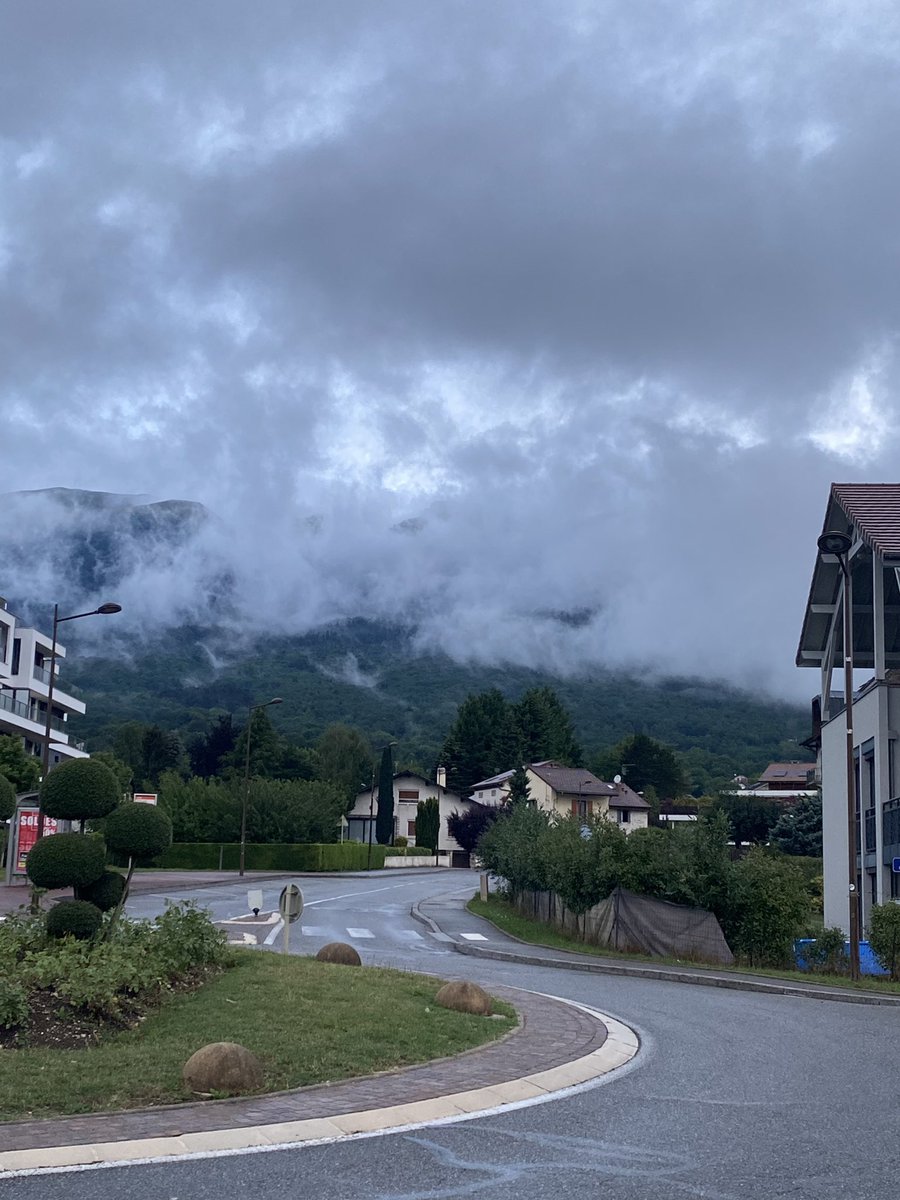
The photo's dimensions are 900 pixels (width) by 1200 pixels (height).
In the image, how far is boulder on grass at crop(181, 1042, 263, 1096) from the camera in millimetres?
9219

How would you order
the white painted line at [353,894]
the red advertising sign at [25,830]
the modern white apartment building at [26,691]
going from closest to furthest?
the red advertising sign at [25,830], the white painted line at [353,894], the modern white apartment building at [26,691]

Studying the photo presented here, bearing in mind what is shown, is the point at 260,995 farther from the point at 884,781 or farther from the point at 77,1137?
the point at 884,781

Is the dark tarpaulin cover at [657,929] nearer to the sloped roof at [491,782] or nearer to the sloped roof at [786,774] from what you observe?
the sloped roof at [491,782]

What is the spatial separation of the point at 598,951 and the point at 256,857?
173 feet

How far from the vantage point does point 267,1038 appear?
35.7ft

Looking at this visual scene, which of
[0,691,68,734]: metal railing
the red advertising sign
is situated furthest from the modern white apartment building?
the red advertising sign

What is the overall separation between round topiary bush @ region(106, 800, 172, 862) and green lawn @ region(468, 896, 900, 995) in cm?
1182

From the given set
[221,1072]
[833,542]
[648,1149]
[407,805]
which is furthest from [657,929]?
[407,805]

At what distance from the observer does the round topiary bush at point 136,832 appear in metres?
14.4

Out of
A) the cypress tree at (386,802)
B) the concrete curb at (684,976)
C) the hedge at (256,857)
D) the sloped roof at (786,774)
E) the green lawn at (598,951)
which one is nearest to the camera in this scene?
the concrete curb at (684,976)

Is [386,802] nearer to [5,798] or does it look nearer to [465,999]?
[5,798]

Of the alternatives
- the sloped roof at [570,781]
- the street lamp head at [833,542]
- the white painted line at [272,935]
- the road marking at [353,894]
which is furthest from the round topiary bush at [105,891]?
the sloped roof at [570,781]

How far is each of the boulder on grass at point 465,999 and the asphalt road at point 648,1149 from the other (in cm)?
178

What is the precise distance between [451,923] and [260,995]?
2353 cm
